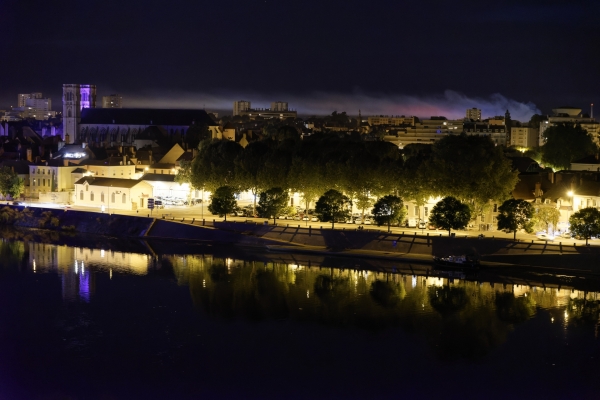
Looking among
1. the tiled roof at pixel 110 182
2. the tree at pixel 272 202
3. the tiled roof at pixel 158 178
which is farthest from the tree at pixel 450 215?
the tiled roof at pixel 158 178

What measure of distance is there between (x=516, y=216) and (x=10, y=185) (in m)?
30.3

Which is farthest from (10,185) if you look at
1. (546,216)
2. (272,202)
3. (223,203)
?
(546,216)

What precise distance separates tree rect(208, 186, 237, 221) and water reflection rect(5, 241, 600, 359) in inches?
249

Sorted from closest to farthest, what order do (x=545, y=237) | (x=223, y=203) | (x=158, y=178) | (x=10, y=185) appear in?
(x=545, y=237) < (x=223, y=203) < (x=10, y=185) < (x=158, y=178)

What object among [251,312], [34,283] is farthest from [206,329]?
[34,283]

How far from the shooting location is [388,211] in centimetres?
3878

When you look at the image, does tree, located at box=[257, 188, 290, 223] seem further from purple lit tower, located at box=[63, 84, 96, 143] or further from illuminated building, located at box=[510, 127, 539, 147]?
illuminated building, located at box=[510, 127, 539, 147]

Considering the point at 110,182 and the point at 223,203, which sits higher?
the point at 110,182

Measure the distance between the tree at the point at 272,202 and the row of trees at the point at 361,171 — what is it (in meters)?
1.71

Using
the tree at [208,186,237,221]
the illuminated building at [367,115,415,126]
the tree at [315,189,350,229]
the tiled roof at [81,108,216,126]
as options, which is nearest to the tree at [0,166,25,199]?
the tree at [208,186,237,221]

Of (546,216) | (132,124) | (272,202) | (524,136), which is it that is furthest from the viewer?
(524,136)

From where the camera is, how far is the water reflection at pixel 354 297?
26.3m

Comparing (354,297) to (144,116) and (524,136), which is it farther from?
(524,136)

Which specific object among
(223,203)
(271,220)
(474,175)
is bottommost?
(271,220)
